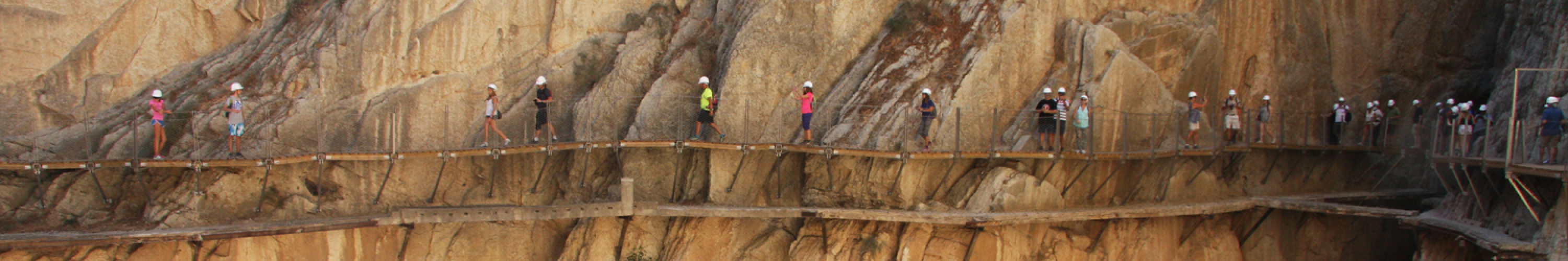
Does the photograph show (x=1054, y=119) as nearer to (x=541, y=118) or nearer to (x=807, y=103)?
(x=807, y=103)

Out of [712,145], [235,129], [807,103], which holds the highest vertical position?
[807,103]

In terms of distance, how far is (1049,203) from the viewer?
22.1 m

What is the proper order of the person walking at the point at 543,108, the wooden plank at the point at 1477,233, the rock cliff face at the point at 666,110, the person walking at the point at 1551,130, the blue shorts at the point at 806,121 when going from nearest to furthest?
the wooden plank at the point at 1477,233
the person walking at the point at 1551,130
the blue shorts at the point at 806,121
the rock cliff face at the point at 666,110
the person walking at the point at 543,108

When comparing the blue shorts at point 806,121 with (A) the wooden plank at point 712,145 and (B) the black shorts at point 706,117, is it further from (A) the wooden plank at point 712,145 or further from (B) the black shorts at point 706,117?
(B) the black shorts at point 706,117

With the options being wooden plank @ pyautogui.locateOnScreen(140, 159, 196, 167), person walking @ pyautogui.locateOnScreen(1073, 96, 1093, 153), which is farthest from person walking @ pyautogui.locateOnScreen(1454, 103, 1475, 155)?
wooden plank @ pyautogui.locateOnScreen(140, 159, 196, 167)

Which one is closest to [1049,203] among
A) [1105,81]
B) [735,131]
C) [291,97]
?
[1105,81]

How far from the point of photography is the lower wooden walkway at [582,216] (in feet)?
66.3

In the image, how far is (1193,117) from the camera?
76.9 feet

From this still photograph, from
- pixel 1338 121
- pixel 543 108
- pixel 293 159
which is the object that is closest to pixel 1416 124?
pixel 1338 121

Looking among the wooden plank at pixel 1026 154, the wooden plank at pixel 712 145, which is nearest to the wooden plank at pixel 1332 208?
the wooden plank at pixel 1026 154

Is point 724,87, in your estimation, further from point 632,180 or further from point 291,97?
point 291,97

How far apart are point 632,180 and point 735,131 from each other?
88.4 inches

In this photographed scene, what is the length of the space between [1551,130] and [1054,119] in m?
8.21

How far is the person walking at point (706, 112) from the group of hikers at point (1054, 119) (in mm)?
14
